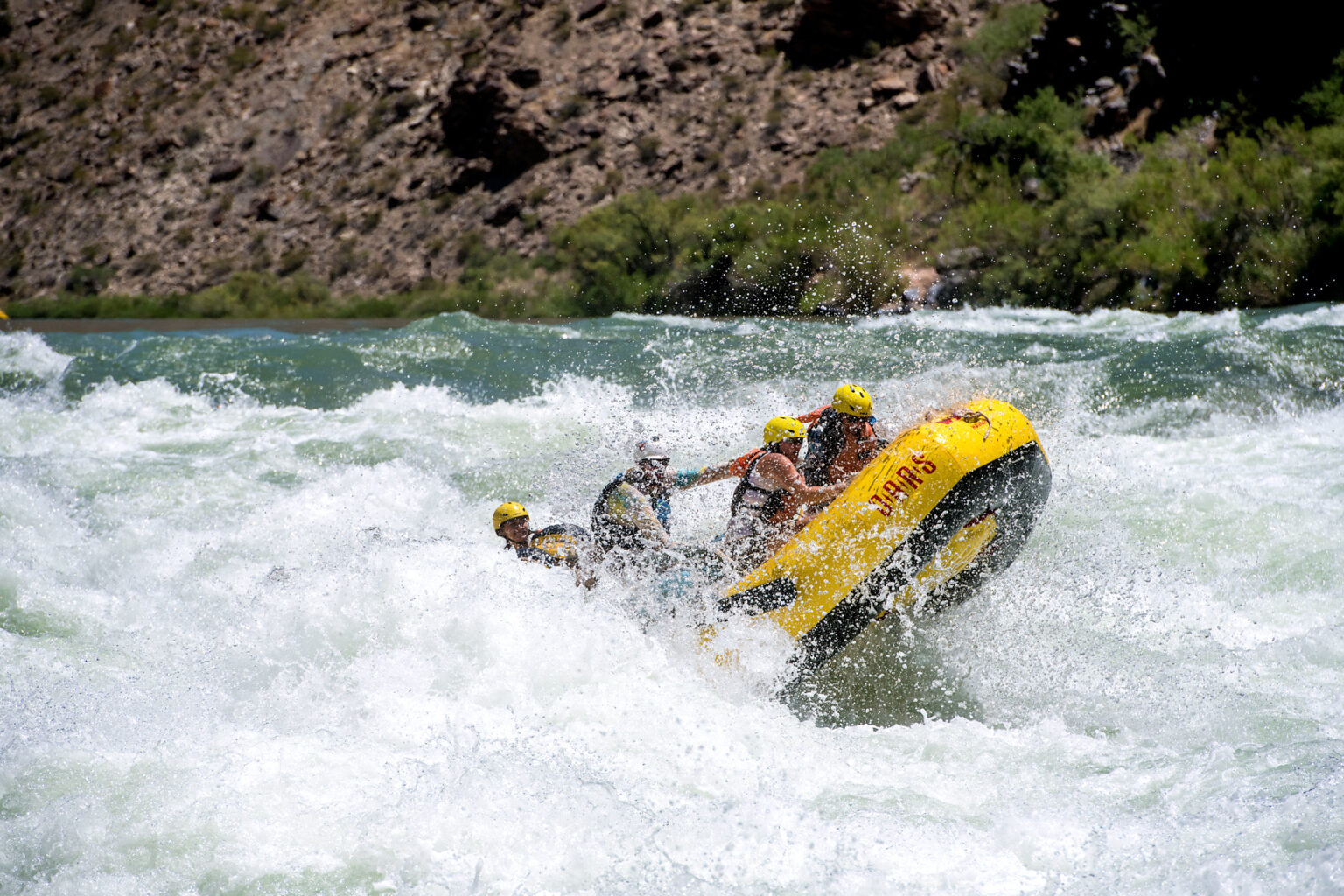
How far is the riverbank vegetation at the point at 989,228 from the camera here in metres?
14.3

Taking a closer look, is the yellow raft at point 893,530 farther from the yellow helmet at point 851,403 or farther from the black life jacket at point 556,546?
the black life jacket at point 556,546

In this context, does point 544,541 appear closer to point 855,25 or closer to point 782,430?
point 782,430

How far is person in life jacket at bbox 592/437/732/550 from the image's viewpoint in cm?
588

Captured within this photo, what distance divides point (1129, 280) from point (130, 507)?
40.0 ft

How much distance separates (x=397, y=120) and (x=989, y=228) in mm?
16737

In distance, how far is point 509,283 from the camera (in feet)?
73.8

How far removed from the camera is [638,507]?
5.90 m

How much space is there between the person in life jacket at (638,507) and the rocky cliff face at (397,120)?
16482 millimetres

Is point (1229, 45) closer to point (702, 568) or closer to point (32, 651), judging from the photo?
point (702, 568)

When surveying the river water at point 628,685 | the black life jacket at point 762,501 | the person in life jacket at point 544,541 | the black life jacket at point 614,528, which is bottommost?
the river water at point 628,685

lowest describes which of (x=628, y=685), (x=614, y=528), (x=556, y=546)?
(x=628, y=685)

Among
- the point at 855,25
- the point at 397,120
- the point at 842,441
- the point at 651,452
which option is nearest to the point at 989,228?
the point at 855,25

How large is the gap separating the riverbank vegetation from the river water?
13.3 ft

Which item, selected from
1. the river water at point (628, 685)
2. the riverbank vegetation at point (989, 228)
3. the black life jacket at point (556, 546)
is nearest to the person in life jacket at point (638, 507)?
the black life jacket at point (556, 546)
